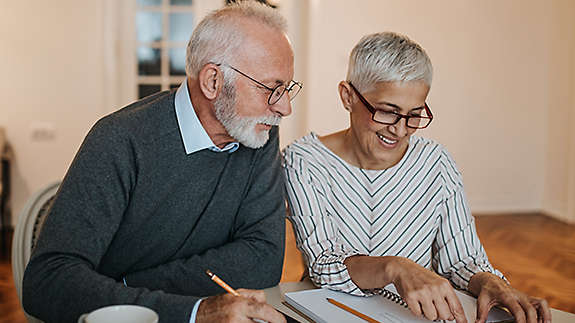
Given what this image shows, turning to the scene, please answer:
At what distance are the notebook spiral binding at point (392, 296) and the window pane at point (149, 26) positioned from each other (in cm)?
502

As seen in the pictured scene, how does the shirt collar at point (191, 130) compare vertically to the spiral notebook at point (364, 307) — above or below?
above

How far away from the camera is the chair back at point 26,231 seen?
62.5 inches

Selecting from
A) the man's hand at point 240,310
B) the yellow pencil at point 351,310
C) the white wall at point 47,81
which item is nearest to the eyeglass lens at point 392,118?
the yellow pencil at point 351,310

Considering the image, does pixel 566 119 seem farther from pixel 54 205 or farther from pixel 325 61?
pixel 54 205

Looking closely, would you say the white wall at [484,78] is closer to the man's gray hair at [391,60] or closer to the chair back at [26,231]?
the man's gray hair at [391,60]

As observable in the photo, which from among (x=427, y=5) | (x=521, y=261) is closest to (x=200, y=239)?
(x=521, y=261)

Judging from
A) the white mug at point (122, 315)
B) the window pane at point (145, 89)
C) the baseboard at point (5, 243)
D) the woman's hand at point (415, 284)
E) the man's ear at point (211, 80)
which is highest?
the man's ear at point (211, 80)

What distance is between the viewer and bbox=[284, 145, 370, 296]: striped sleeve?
1385 mm

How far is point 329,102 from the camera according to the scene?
590 centimetres

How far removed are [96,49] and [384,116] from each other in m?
4.42

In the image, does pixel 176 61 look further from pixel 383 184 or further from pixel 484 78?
pixel 383 184

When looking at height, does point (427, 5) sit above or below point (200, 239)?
above

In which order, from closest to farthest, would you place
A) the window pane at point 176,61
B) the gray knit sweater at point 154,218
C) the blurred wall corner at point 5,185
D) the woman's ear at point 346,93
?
the gray knit sweater at point 154,218
the woman's ear at point 346,93
the blurred wall corner at point 5,185
the window pane at point 176,61

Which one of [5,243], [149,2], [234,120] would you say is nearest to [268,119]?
[234,120]
